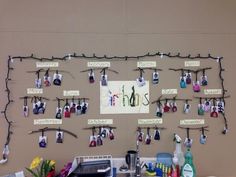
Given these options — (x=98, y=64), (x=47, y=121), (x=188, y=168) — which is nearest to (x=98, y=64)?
(x=98, y=64)

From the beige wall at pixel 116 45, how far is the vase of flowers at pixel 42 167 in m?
0.08

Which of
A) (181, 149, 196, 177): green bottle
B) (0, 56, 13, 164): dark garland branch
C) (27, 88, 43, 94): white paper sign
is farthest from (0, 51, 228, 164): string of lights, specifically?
(181, 149, 196, 177): green bottle

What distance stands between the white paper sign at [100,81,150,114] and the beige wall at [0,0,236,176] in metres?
0.04

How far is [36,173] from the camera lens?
1.89 m

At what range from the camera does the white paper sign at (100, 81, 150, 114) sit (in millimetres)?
1957

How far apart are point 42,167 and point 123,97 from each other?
746 mm

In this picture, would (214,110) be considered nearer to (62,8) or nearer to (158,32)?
(158,32)

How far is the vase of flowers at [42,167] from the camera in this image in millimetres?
1809

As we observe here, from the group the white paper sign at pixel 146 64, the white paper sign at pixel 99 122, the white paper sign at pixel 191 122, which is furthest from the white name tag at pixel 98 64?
the white paper sign at pixel 191 122

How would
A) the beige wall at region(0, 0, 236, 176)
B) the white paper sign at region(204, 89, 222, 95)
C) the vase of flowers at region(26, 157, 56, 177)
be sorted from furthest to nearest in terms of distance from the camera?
the white paper sign at region(204, 89, 222, 95) < the beige wall at region(0, 0, 236, 176) < the vase of flowers at region(26, 157, 56, 177)

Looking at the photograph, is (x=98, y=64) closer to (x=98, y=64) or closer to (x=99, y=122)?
(x=98, y=64)

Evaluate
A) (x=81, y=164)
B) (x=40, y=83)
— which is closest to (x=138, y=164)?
(x=81, y=164)

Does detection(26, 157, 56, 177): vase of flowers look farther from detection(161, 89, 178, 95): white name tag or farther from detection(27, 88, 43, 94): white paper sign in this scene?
detection(161, 89, 178, 95): white name tag

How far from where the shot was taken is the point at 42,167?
1.82 metres
